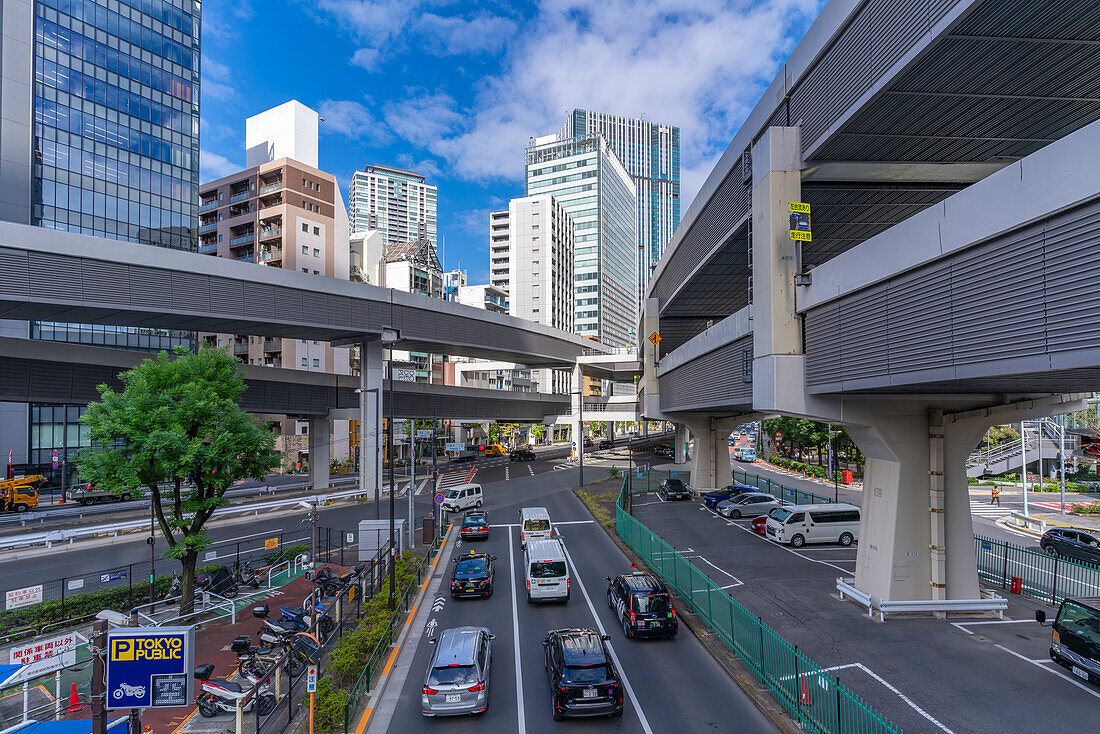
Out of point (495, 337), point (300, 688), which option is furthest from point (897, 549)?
point (495, 337)

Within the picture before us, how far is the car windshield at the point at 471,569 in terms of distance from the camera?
1995cm

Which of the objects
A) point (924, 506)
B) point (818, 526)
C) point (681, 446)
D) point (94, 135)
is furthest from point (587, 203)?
point (924, 506)

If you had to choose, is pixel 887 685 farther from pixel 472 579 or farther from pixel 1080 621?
pixel 472 579

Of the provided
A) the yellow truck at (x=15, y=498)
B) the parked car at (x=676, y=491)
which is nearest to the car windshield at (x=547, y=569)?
the parked car at (x=676, y=491)

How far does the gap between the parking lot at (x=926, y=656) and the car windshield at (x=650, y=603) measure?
3.19 metres

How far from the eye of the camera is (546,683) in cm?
1359

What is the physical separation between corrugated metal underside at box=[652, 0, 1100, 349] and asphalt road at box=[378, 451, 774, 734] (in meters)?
13.9

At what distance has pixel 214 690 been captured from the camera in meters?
12.0

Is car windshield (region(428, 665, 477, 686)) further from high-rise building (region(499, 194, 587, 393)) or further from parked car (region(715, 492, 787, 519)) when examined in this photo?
high-rise building (region(499, 194, 587, 393))

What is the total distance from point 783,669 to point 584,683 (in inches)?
167

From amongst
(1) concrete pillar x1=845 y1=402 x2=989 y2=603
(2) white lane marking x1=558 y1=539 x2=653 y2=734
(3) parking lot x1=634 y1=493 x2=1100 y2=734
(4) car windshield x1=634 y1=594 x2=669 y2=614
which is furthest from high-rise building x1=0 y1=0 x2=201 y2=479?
(1) concrete pillar x1=845 y1=402 x2=989 y2=603

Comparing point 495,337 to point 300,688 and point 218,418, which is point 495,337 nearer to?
point 218,418

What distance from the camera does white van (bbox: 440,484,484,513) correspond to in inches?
1529

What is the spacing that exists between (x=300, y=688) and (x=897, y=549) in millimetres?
16692
